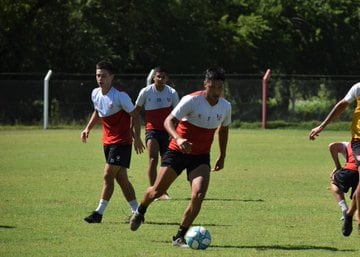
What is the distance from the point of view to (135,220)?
9633 millimetres

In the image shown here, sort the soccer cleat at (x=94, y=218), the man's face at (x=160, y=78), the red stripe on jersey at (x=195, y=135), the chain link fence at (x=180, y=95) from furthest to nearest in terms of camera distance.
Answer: the chain link fence at (x=180, y=95)
the man's face at (x=160, y=78)
the soccer cleat at (x=94, y=218)
the red stripe on jersey at (x=195, y=135)

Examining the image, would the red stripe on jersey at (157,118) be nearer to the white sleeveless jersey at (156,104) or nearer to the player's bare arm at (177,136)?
the white sleeveless jersey at (156,104)

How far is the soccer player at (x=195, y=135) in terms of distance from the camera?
9070mm

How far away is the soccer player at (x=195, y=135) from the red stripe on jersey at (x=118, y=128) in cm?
160

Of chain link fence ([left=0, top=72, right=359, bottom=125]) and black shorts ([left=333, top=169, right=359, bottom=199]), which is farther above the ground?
black shorts ([left=333, top=169, right=359, bottom=199])

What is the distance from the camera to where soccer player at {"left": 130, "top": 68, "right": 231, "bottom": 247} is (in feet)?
29.8

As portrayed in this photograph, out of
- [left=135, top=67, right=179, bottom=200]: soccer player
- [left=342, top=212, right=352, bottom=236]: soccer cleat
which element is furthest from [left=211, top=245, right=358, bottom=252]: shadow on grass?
[left=135, top=67, right=179, bottom=200]: soccer player

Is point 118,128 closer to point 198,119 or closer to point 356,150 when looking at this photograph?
point 198,119

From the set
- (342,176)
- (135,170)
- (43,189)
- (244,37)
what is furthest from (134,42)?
(342,176)

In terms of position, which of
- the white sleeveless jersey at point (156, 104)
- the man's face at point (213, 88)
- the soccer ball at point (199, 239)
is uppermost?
the man's face at point (213, 88)

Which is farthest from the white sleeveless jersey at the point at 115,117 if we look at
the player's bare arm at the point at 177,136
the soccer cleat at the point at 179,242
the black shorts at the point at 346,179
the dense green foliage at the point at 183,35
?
the dense green foliage at the point at 183,35

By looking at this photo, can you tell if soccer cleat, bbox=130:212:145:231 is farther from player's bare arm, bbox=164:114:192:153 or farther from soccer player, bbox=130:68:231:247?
player's bare arm, bbox=164:114:192:153

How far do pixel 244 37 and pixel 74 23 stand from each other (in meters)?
8.05

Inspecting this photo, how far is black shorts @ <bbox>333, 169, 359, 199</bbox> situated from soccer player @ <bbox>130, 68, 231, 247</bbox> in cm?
203
